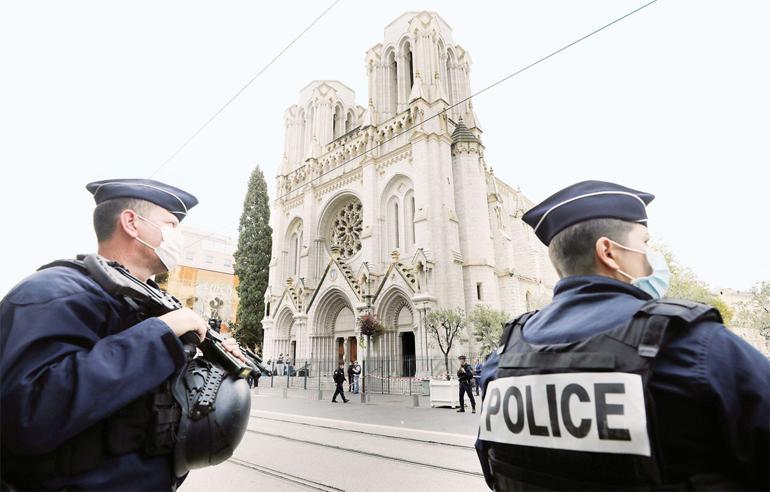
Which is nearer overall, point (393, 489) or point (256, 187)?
point (393, 489)

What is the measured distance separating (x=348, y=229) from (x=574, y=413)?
29.1 m

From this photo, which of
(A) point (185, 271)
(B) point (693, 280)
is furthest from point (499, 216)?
(A) point (185, 271)

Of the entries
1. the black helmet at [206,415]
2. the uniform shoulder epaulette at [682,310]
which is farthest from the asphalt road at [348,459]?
the uniform shoulder epaulette at [682,310]

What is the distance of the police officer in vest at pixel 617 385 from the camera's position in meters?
1.10

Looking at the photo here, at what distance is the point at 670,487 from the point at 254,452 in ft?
19.8

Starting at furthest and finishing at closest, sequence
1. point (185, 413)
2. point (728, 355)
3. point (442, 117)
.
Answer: point (442, 117)
point (185, 413)
point (728, 355)

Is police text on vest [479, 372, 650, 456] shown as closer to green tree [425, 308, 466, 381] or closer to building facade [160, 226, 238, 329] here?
green tree [425, 308, 466, 381]

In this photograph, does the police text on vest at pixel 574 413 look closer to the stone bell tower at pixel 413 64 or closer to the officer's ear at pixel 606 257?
the officer's ear at pixel 606 257

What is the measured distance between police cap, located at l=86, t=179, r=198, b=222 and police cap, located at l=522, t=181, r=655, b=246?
1914 mm

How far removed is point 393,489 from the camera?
4094mm

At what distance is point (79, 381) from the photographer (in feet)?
3.79

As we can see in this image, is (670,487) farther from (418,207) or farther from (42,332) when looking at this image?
(418,207)

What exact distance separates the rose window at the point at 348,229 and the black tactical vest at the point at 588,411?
27.9 meters

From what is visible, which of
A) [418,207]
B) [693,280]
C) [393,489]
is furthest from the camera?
[418,207]
